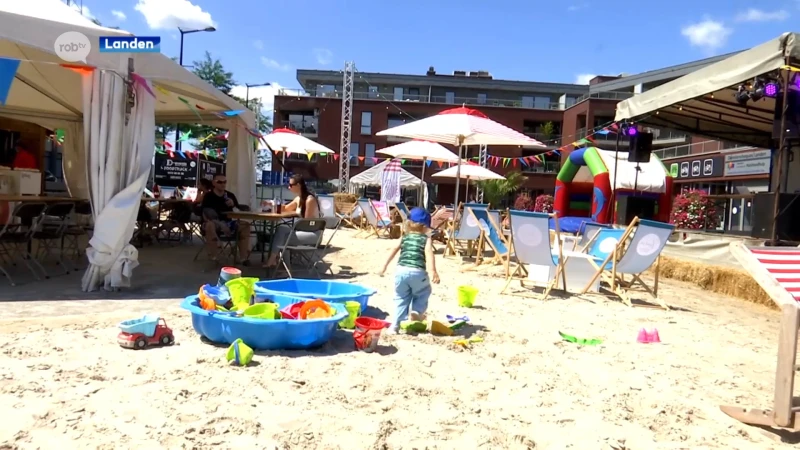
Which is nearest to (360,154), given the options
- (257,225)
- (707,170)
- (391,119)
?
(391,119)

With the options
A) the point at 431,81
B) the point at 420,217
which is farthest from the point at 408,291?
the point at 431,81

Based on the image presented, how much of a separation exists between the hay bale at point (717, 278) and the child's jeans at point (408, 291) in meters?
4.66

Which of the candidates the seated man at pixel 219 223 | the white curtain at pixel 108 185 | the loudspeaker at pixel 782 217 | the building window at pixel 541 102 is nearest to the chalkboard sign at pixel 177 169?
the seated man at pixel 219 223

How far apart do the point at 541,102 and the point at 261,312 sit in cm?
3923

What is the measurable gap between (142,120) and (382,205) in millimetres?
8001

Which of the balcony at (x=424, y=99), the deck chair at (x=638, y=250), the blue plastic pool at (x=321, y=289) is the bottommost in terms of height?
the blue plastic pool at (x=321, y=289)

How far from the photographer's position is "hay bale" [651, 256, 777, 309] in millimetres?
6754

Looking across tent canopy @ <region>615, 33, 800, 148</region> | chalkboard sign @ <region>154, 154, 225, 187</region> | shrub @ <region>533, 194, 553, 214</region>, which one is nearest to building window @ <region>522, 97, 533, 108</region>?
shrub @ <region>533, 194, 553, 214</region>

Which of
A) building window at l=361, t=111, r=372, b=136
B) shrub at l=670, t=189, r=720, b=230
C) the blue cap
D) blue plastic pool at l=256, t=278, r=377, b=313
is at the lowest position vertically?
blue plastic pool at l=256, t=278, r=377, b=313

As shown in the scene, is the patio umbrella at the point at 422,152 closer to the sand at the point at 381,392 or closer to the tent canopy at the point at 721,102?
the tent canopy at the point at 721,102

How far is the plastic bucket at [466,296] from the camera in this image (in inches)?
195

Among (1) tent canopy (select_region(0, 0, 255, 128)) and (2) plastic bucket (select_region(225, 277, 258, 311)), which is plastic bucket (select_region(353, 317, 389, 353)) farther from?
(1) tent canopy (select_region(0, 0, 255, 128))

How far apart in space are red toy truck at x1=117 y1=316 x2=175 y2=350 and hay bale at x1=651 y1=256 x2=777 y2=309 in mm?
6441

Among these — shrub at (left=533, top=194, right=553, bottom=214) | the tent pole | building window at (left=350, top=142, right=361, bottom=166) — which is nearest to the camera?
the tent pole
